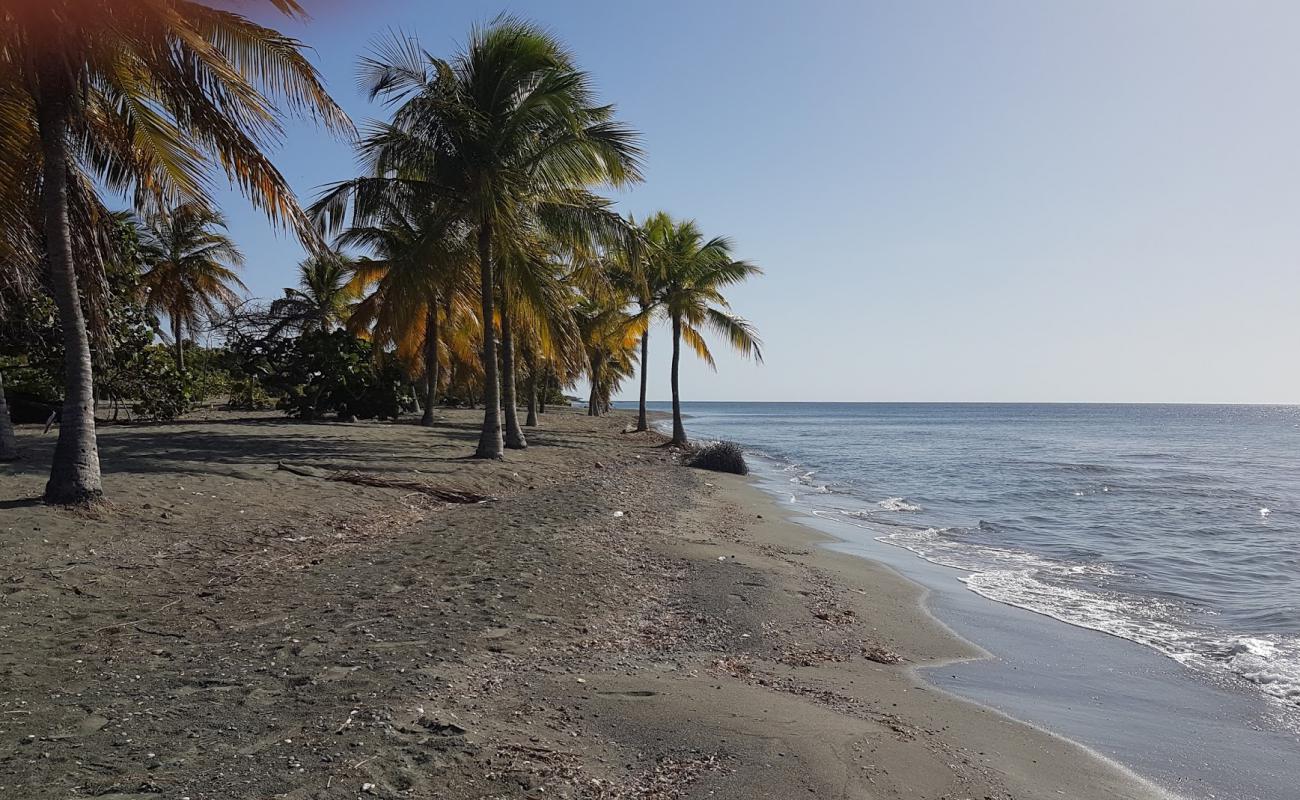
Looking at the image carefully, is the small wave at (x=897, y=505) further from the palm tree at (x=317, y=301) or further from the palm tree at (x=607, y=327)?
the palm tree at (x=317, y=301)

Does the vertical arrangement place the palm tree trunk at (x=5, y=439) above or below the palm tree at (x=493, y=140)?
below

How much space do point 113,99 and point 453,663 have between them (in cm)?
806

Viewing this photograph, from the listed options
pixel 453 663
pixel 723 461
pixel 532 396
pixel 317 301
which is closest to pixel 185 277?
pixel 317 301

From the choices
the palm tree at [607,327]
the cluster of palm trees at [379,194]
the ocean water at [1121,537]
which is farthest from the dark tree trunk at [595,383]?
the ocean water at [1121,537]

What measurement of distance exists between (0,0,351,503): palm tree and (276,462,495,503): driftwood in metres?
3.78

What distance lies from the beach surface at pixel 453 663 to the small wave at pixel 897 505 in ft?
23.1

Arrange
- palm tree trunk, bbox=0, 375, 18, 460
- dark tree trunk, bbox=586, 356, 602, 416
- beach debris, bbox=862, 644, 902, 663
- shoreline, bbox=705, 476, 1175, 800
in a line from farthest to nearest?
dark tree trunk, bbox=586, 356, 602, 416, palm tree trunk, bbox=0, 375, 18, 460, beach debris, bbox=862, 644, 902, 663, shoreline, bbox=705, 476, 1175, 800

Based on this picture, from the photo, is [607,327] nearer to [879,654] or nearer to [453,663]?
[879,654]

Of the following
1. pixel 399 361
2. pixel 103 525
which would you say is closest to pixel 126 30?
pixel 103 525

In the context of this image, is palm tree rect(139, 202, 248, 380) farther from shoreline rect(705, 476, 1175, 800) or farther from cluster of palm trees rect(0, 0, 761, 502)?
shoreline rect(705, 476, 1175, 800)

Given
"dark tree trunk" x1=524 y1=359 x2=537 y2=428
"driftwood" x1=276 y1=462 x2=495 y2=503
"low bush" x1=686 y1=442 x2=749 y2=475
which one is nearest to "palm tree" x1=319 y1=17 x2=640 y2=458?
"driftwood" x1=276 y1=462 x2=495 y2=503

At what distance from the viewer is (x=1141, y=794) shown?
3.99 m

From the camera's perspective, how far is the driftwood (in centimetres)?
1139

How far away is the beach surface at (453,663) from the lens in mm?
3275
